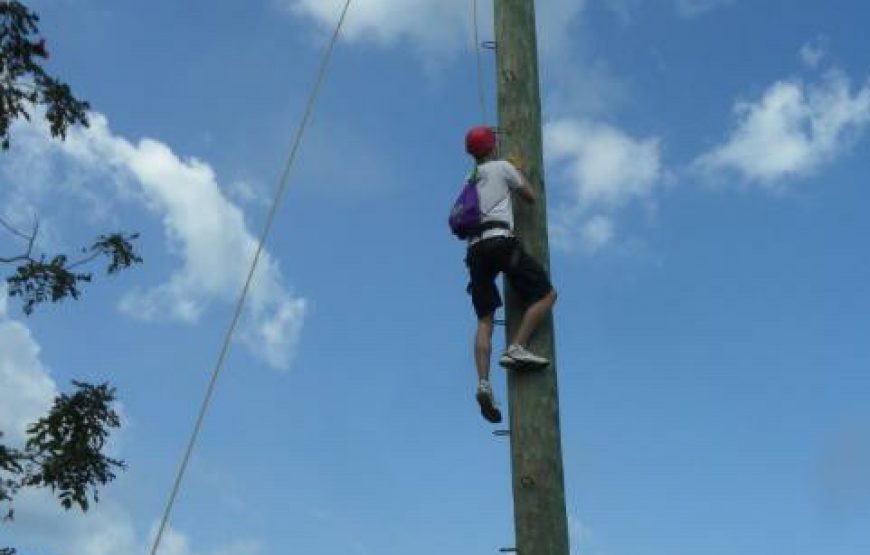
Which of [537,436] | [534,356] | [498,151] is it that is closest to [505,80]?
[498,151]

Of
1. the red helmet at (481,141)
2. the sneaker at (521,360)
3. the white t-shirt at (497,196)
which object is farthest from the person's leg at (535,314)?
the red helmet at (481,141)

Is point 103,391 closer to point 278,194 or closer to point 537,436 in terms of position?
point 278,194

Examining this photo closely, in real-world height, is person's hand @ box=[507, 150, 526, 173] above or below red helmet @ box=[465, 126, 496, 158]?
below

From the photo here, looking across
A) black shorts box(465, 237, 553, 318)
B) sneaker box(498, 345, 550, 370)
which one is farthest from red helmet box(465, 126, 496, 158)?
sneaker box(498, 345, 550, 370)

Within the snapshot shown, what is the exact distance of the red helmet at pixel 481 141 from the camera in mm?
5719

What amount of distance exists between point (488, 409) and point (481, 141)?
1.39m

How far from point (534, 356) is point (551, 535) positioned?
82 centimetres

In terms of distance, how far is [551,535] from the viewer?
15.3 feet

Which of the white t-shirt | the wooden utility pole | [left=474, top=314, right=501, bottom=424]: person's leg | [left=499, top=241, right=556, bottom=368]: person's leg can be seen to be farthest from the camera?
the white t-shirt

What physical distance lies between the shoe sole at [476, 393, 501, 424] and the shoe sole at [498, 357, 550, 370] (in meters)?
0.28

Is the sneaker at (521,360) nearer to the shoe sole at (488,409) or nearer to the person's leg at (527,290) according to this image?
the person's leg at (527,290)

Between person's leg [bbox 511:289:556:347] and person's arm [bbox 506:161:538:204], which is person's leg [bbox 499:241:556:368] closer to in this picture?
person's leg [bbox 511:289:556:347]

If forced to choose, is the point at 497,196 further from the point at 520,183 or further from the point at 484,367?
the point at 484,367

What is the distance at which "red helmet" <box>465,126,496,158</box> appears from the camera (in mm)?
5719
